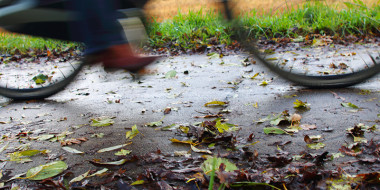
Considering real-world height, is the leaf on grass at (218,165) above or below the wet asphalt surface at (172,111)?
above

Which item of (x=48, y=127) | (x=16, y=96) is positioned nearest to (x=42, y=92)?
(x=16, y=96)

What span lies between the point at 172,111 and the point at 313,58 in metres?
2.04

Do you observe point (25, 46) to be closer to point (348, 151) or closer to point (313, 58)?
point (313, 58)

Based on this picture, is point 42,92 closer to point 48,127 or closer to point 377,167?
point 48,127

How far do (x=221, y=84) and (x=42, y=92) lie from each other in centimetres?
143

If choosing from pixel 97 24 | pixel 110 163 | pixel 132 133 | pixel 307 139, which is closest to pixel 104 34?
pixel 97 24

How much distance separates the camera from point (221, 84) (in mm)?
2818

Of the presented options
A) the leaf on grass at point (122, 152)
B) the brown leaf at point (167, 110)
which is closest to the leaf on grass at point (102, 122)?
the brown leaf at point (167, 110)

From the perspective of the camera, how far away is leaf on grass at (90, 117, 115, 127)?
201cm

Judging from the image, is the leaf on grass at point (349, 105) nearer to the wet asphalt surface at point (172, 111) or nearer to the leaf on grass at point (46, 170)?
the wet asphalt surface at point (172, 111)

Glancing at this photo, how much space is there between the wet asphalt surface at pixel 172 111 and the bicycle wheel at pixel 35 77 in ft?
0.31

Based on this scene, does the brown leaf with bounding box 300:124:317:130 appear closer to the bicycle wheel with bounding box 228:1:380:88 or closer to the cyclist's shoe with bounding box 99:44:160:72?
the bicycle wheel with bounding box 228:1:380:88

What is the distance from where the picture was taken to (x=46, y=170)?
4.67 ft

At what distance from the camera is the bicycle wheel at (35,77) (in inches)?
99.7
